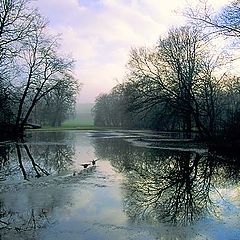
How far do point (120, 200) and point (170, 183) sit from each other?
9.41 ft

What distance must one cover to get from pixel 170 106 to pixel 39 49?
1738 centimetres

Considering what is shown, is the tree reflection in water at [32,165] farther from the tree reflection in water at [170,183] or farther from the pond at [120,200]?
the tree reflection in water at [170,183]

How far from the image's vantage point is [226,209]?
8.91m

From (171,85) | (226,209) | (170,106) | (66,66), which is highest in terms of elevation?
(66,66)

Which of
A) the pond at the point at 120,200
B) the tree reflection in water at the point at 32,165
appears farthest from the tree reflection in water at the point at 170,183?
the tree reflection in water at the point at 32,165

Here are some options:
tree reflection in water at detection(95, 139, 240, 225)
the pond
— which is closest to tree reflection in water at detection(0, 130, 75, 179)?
the pond

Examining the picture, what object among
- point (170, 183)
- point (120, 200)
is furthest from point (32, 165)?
point (120, 200)

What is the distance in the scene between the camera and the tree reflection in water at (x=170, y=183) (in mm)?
8440

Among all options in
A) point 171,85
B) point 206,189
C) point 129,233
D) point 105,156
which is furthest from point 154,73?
point 129,233

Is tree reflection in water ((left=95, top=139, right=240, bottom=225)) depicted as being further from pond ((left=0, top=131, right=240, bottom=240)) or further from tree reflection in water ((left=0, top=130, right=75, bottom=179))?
tree reflection in water ((left=0, top=130, right=75, bottom=179))

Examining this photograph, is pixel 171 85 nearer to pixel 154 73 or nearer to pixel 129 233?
pixel 154 73

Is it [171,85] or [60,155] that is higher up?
[171,85]

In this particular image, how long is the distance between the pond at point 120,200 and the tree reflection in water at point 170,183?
22 mm

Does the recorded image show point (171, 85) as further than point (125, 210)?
Yes
